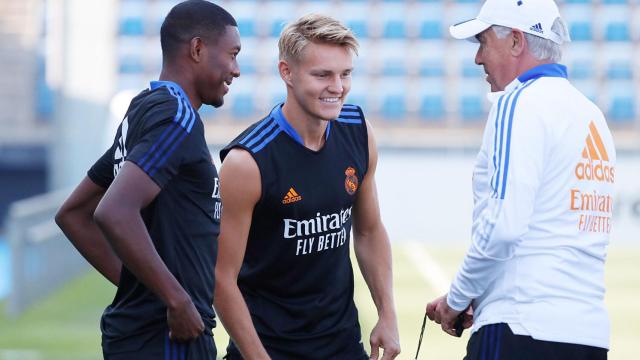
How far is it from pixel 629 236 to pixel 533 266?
17.4 m

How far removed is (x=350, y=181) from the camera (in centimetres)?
401

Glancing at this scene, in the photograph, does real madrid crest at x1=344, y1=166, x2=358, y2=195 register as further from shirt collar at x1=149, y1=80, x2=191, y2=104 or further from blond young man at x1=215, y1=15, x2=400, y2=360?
shirt collar at x1=149, y1=80, x2=191, y2=104

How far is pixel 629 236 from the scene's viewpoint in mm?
20156

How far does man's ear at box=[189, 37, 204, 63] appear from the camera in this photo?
345cm

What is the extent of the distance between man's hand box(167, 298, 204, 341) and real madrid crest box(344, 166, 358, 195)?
0.90 metres

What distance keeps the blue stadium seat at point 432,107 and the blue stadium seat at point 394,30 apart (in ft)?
6.99

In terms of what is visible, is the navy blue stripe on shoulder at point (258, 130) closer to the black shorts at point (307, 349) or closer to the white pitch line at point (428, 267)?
the black shorts at point (307, 349)

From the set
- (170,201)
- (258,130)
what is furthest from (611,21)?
(170,201)

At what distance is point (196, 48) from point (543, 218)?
109 centimetres

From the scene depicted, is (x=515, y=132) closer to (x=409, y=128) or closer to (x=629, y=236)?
(x=629, y=236)

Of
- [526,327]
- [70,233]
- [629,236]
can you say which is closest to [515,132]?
[526,327]

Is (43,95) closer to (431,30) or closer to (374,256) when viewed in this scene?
(431,30)

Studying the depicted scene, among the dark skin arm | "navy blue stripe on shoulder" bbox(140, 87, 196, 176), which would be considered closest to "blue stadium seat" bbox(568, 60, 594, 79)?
"navy blue stripe on shoulder" bbox(140, 87, 196, 176)

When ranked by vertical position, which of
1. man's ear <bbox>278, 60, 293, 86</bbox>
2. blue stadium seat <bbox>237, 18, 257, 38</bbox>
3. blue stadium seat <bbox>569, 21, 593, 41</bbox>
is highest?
man's ear <bbox>278, 60, 293, 86</bbox>
